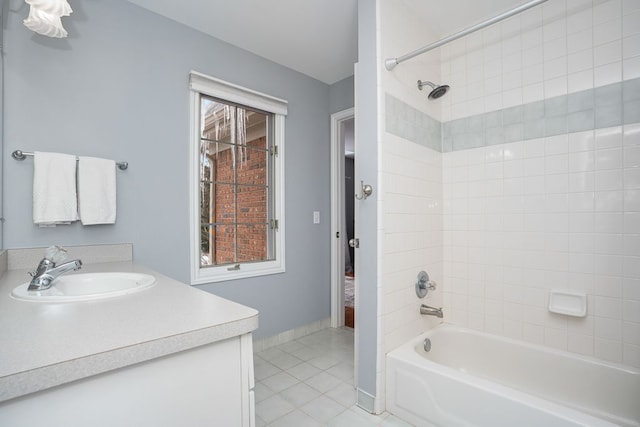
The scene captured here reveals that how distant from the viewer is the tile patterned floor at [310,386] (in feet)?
5.61

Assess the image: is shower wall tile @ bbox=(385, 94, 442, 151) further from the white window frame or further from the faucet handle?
the faucet handle

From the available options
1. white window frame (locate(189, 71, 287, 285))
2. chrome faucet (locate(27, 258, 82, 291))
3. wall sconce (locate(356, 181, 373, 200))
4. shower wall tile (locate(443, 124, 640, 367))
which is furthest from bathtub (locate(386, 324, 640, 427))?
chrome faucet (locate(27, 258, 82, 291))

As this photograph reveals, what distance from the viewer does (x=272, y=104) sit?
2646mm

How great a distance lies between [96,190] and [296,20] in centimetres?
172

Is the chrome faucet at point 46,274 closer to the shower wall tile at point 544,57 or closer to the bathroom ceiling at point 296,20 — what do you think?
the bathroom ceiling at point 296,20

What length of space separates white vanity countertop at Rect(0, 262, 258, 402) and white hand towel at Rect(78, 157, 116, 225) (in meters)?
0.68

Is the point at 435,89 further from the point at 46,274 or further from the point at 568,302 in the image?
the point at 46,274

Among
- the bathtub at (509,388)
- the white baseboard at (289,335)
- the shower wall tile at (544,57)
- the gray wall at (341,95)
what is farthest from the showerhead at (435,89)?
the white baseboard at (289,335)

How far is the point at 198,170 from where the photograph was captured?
225 cm

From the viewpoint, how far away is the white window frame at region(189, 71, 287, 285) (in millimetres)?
2211

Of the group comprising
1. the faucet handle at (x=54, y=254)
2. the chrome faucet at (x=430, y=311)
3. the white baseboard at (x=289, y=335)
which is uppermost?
the faucet handle at (x=54, y=254)

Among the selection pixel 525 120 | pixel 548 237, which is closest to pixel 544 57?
pixel 525 120

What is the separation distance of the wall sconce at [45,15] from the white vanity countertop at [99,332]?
1.16 metres

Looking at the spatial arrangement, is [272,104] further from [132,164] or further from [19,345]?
[19,345]
